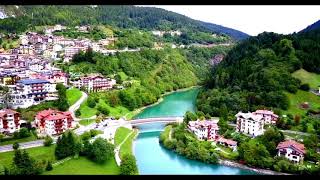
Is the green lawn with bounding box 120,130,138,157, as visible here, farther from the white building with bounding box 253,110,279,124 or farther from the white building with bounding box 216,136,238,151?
the white building with bounding box 253,110,279,124

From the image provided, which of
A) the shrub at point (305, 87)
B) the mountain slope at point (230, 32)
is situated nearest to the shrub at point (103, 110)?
the shrub at point (305, 87)

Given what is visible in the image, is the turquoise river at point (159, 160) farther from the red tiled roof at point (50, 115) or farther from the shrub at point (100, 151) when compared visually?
the red tiled roof at point (50, 115)

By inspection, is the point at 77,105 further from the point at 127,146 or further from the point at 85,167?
the point at 85,167

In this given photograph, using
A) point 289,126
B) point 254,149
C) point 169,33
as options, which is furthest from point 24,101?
point 169,33

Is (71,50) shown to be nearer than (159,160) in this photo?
No

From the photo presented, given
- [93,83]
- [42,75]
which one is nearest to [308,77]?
[93,83]

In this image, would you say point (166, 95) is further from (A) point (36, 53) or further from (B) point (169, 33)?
(B) point (169, 33)

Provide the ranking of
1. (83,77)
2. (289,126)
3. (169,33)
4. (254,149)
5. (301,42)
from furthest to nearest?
Result: (169,33) → (301,42) → (83,77) → (289,126) → (254,149)
